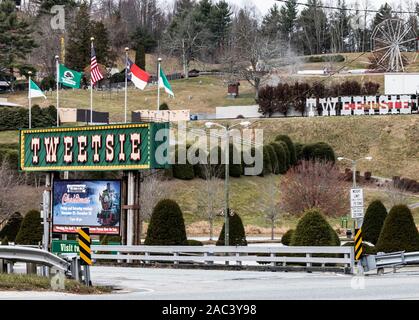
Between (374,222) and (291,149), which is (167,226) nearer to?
(374,222)

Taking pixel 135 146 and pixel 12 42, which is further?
pixel 12 42

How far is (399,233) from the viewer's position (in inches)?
1507

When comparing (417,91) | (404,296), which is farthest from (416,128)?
(404,296)

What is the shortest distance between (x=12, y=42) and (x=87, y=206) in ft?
297

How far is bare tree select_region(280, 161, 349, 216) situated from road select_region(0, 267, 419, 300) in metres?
43.1

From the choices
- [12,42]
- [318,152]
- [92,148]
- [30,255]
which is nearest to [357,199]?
[92,148]

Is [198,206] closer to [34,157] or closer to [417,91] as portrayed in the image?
[34,157]

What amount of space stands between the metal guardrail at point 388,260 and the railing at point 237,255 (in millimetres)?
2003

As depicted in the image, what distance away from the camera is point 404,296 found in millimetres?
19812

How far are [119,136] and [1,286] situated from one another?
21270 mm

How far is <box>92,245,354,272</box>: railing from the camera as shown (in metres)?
35.3

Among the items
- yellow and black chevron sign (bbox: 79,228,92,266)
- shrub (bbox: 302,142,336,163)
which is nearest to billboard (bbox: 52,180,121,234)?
yellow and black chevron sign (bbox: 79,228,92,266)

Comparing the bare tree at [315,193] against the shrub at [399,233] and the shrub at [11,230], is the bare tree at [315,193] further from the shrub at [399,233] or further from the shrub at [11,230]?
the shrub at [399,233]
